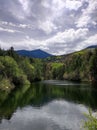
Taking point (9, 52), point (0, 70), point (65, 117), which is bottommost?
point (65, 117)

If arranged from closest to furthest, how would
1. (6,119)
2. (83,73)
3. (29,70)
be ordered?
(6,119) < (29,70) < (83,73)

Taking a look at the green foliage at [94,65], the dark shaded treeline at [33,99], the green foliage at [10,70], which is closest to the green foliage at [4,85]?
the green foliage at [10,70]

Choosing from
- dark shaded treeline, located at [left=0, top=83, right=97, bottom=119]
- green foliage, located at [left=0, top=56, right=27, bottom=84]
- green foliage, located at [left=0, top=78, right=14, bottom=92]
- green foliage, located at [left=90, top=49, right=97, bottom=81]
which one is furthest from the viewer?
green foliage, located at [left=90, top=49, right=97, bottom=81]

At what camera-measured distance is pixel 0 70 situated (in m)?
101

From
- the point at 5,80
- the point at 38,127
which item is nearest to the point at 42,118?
the point at 38,127

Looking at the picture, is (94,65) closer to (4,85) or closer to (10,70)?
(10,70)

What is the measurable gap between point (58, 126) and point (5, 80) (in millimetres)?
64988

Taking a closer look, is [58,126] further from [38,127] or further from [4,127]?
[4,127]

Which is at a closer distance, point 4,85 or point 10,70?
point 4,85

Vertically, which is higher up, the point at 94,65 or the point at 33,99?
the point at 94,65

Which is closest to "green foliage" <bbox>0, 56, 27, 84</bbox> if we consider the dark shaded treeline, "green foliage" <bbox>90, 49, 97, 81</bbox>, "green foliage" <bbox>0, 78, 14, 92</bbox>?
"green foliage" <bbox>0, 78, 14, 92</bbox>

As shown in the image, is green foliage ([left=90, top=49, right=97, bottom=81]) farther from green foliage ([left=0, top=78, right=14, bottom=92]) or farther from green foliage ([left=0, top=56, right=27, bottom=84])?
green foliage ([left=0, top=78, right=14, bottom=92])

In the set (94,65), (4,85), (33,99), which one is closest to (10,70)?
(4,85)

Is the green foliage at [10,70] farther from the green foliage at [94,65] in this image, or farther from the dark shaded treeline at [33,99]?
the green foliage at [94,65]
